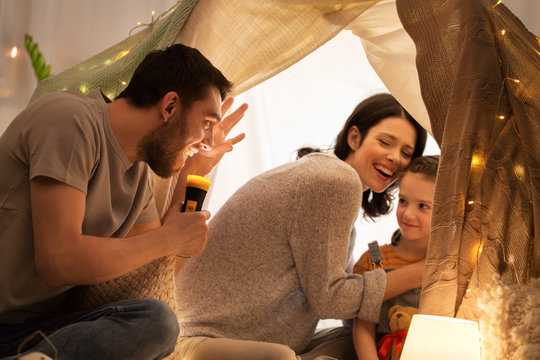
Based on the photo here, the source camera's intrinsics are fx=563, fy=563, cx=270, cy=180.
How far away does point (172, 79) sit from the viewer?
136cm

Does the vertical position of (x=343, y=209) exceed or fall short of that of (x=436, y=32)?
it falls short

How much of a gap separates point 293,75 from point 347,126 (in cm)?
Result: 68

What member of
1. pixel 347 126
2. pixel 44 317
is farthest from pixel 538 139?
pixel 44 317

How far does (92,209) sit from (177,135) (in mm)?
267

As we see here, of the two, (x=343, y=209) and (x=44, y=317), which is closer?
(x=44, y=317)

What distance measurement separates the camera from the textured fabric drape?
1.34m

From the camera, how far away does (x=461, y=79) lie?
4.82 ft

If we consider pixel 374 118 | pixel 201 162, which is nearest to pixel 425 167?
pixel 374 118

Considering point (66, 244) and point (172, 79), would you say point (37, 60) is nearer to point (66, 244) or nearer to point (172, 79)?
point (172, 79)

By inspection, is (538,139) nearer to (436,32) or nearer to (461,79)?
(461,79)

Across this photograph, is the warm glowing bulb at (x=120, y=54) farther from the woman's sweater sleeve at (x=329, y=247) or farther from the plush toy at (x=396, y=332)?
the plush toy at (x=396, y=332)

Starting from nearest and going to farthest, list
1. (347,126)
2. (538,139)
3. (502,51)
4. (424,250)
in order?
1. (538,139)
2. (502,51)
3. (424,250)
4. (347,126)

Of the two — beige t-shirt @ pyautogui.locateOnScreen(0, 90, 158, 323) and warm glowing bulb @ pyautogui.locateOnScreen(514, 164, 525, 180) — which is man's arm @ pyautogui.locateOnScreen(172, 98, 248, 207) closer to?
beige t-shirt @ pyautogui.locateOnScreen(0, 90, 158, 323)

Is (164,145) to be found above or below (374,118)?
below
